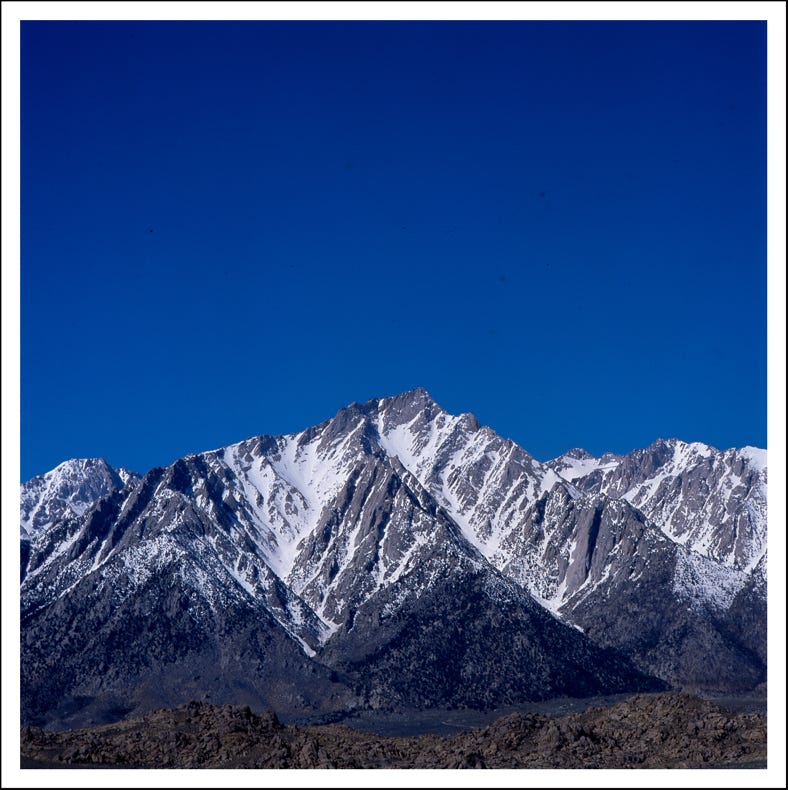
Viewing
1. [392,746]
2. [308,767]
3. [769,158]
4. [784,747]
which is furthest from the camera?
[392,746]

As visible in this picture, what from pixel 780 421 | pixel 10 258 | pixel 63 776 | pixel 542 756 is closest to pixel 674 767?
pixel 542 756

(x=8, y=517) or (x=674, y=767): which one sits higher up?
(x=8, y=517)

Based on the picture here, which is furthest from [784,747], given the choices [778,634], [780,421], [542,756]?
[542,756]

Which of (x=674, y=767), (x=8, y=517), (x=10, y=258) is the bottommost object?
(x=674, y=767)

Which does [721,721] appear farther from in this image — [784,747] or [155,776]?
[155,776]

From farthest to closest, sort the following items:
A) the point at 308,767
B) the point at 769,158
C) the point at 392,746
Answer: the point at 392,746
the point at 308,767
the point at 769,158

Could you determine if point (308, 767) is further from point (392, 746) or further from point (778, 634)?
point (778, 634)

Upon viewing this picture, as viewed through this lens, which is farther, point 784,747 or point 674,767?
point 674,767
